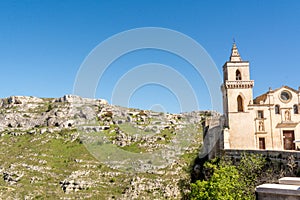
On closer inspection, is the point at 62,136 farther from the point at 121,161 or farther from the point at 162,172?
the point at 162,172

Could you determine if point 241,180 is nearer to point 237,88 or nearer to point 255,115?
point 255,115

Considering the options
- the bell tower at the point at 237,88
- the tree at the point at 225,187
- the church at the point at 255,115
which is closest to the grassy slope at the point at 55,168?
the church at the point at 255,115

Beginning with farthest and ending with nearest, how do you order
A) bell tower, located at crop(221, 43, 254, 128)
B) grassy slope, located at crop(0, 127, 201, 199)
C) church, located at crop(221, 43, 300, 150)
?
grassy slope, located at crop(0, 127, 201, 199), bell tower, located at crop(221, 43, 254, 128), church, located at crop(221, 43, 300, 150)

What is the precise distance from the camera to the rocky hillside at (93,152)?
143 feet

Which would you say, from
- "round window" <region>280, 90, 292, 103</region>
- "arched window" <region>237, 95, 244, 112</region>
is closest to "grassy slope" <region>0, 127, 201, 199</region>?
"arched window" <region>237, 95, 244, 112</region>

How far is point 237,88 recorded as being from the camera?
29406mm

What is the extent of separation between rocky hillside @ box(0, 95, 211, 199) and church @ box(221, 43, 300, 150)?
41.0 ft

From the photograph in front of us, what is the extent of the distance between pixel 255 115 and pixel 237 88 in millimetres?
3217

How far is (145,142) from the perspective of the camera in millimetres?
58469

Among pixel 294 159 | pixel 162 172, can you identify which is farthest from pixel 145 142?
pixel 294 159

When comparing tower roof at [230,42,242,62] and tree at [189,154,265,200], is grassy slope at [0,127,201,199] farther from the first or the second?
tree at [189,154,265,200]

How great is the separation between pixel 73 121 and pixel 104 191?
32.6 m

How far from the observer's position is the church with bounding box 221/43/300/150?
28.6 metres

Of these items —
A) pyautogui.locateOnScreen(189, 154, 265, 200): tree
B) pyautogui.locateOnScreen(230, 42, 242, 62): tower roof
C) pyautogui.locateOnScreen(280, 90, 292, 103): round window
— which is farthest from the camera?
pyautogui.locateOnScreen(230, 42, 242, 62): tower roof
